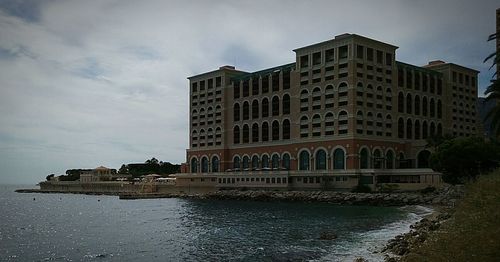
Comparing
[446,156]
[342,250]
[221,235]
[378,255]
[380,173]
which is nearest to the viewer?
[378,255]

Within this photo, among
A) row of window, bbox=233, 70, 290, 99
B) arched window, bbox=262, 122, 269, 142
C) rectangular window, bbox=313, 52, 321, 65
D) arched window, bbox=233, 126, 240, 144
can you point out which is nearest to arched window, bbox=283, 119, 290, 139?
arched window, bbox=262, 122, 269, 142

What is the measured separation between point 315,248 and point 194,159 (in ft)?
413

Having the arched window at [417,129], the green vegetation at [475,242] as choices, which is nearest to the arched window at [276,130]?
the arched window at [417,129]

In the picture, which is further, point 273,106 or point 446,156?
point 273,106

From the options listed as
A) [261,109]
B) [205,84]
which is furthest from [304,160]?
[205,84]

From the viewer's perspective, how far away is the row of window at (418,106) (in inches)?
5116

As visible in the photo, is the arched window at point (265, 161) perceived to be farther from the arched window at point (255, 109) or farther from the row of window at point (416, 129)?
the row of window at point (416, 129)

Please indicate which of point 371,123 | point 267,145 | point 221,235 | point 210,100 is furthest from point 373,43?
point 221,235

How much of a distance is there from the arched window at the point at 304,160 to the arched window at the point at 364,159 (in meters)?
14.7

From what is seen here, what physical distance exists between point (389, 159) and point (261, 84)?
137 ft

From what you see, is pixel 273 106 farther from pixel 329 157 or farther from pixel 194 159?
pixel 194 159

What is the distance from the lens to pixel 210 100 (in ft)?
520

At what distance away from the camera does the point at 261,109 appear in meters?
141

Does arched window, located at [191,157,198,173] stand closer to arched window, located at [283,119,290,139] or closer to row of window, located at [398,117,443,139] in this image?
arched window, located at [283,119,290,139]
